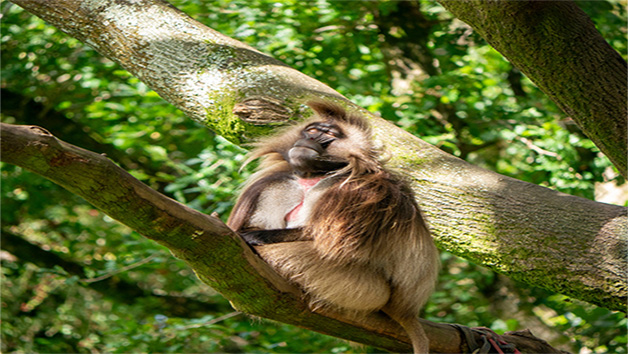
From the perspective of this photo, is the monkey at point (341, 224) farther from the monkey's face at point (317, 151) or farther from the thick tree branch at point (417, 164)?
the thick tree branch at point (417, 164)

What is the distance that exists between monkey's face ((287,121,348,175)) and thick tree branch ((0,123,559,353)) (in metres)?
0.70

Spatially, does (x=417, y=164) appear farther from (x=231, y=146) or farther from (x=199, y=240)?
(x=231, y=146)

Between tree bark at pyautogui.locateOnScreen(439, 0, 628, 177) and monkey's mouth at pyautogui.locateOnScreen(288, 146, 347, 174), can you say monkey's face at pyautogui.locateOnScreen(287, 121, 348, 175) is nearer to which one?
monkey's mouth at pyautogui.locateOnScreen(288, 146, 347, 174)

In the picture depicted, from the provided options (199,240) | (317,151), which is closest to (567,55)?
(317,151)

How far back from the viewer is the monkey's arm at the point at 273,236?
317 cm

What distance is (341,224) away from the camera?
10.1ft

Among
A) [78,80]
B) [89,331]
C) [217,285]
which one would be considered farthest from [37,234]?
[217,285]

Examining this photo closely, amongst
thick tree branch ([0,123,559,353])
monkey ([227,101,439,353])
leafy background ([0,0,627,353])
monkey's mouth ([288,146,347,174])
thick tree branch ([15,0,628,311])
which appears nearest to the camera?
thick tree branch ([0,123,559,353])

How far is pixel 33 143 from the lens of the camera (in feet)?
6.90

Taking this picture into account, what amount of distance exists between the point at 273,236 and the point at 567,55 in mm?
1817

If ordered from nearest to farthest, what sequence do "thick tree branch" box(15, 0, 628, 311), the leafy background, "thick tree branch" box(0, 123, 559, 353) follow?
"thick tree branch" box(0, 123, 559, 353), "thick tree branch" box(15, 0, 628, 311), the leafy background

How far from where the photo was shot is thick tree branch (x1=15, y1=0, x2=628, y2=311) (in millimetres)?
3217

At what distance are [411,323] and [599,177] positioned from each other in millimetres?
3015

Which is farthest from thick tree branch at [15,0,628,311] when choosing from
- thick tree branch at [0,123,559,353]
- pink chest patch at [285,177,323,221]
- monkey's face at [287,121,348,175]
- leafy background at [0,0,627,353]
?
leafy background at [0,0,627,353]
